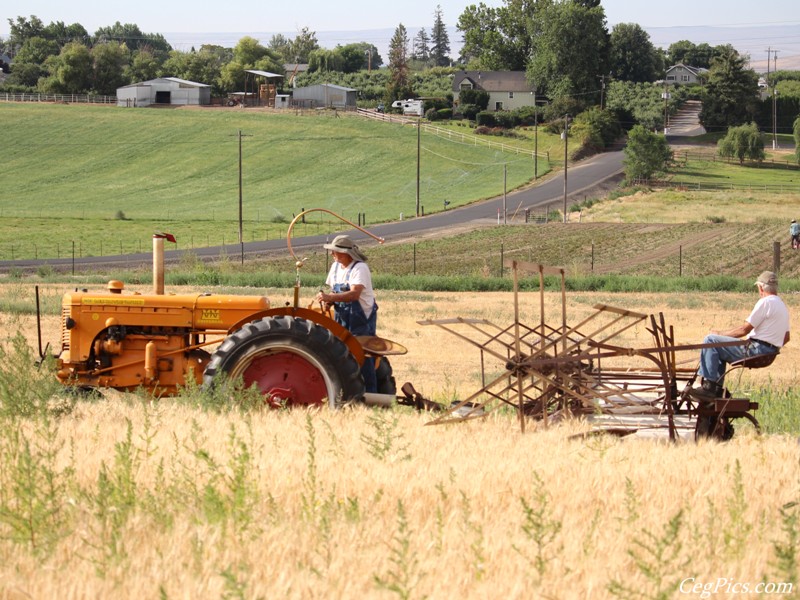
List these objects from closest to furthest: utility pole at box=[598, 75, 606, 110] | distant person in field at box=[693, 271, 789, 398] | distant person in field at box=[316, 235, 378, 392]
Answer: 1. distant person in field at box=[693, 271, 789, 398]
2. distant person in field at box=[316, 235, 378, 392]
3. utility pole at box=[598, 75, 606, 110]

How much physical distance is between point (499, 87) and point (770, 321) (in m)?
101

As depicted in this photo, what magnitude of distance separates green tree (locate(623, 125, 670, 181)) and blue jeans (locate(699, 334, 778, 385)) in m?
66.7

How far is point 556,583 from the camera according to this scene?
5348mm

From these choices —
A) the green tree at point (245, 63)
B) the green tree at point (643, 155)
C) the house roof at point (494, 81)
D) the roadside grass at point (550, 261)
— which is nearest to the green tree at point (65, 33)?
the green tree at point (245, 63)

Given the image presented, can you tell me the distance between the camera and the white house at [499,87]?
107625 mm

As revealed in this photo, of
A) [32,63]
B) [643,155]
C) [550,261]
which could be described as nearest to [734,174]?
[643,155]

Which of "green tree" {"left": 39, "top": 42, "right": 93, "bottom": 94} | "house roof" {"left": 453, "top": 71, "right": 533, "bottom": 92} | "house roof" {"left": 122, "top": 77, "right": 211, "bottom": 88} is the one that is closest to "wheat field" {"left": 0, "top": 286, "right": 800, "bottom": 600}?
"house roof" {"left": 453, "top": 71, "right": 533, "bottom": 92}

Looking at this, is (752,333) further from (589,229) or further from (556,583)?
(589,229)

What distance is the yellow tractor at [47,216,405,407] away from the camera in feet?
32.8

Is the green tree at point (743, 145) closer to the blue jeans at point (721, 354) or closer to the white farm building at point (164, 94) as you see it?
the white farm building at point (164, 94)

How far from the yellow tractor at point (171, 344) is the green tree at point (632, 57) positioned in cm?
11618

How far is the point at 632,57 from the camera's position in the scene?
12462 centimetres

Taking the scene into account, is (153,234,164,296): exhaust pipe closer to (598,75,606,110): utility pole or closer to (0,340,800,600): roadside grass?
(0,340,800,600): roadside grass

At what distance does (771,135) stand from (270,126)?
44934 millimetres
